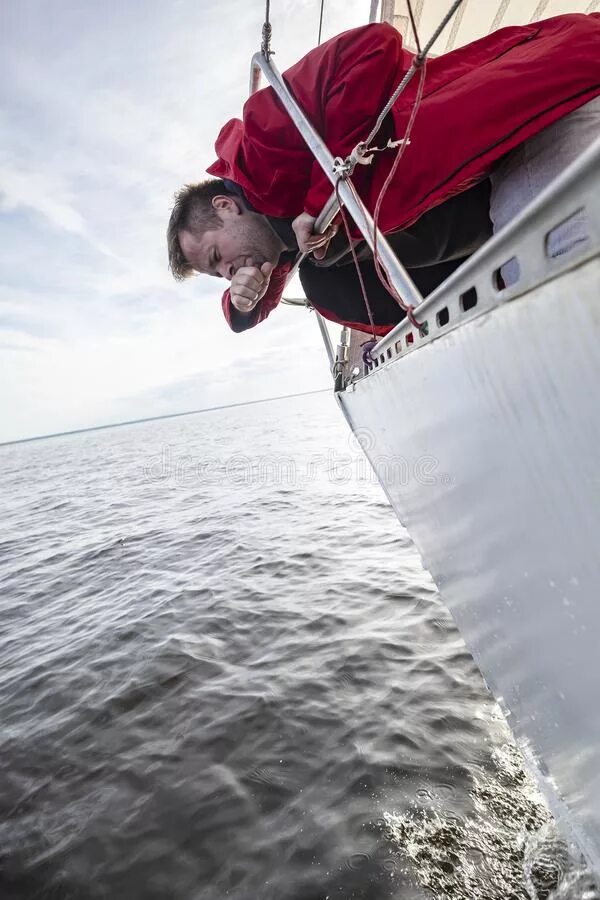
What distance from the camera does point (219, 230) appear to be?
2.12 m

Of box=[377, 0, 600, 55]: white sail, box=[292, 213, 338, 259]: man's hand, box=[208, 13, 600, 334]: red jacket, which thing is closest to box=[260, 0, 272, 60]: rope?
box=[208, 13, 600, 334]: red jacket

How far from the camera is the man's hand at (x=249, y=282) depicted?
2.13 meters

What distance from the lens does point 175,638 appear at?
13.4ft

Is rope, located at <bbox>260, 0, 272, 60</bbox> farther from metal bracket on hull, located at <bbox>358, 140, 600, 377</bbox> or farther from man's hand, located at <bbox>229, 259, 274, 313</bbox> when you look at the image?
metal bracket on hull, located at <bbox>358, 140, 600, 377</bbox>

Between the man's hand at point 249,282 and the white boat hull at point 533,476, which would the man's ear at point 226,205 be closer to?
the man's hand at point 249,282

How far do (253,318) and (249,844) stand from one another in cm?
266

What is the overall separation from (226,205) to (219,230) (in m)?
0.11

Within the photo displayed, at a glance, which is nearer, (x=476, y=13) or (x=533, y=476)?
(x=533, y=476)

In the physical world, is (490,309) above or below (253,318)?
below

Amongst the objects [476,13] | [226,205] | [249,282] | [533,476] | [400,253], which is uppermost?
[476,13]

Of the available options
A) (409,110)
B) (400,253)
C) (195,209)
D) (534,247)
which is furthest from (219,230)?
(534,247)

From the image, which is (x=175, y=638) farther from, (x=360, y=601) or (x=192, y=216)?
(x=192, y=216)

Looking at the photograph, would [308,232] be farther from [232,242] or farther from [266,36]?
[266,36]

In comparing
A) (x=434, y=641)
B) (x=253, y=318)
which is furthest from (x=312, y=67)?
(x=434, y=641)
